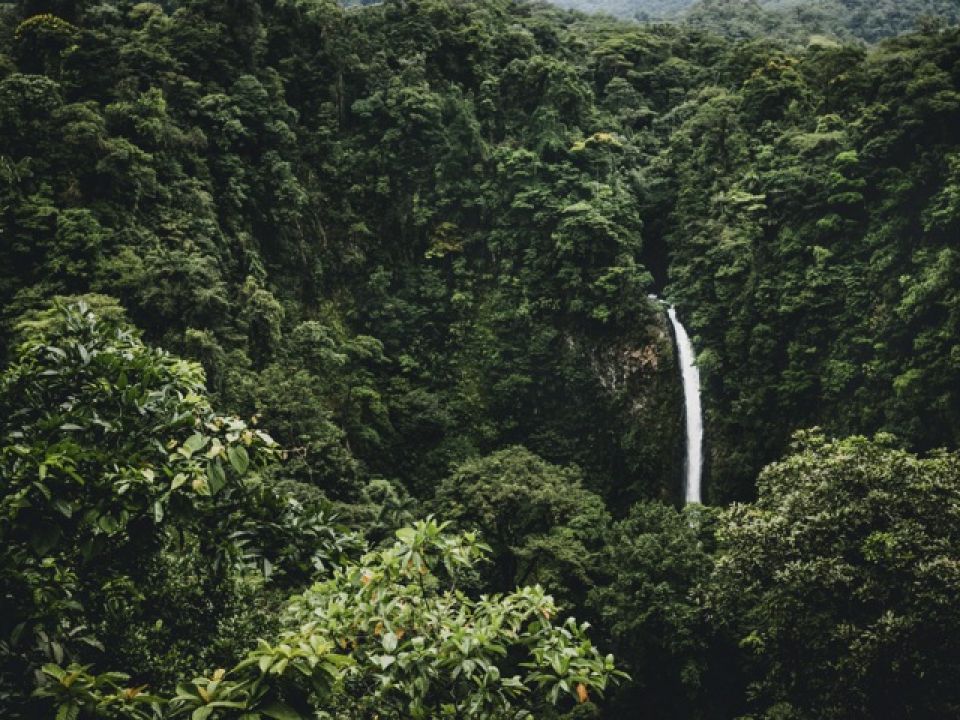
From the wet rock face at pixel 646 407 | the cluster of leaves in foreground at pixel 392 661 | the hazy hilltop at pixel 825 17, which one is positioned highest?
the hazy hilltop at pixel 825 17

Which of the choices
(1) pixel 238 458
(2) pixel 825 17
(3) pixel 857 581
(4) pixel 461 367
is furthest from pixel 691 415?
(2) pixel 825 17

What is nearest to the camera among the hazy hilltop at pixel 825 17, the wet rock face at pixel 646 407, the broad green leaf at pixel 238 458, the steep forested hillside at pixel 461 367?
the broad green leaf at pixel 238 458

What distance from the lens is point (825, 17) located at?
52.7m

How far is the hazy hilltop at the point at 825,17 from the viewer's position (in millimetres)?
48938

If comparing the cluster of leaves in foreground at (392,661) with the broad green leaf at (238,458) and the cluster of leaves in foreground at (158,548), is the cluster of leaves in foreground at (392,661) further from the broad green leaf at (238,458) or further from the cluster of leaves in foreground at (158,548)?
the broad green leaf at (238,458)

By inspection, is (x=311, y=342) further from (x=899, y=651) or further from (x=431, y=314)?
(x=899, y=651)

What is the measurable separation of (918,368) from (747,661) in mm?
7606

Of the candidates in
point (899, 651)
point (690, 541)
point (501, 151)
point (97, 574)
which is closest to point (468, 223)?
point (501, 151)

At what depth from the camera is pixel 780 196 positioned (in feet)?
67.2

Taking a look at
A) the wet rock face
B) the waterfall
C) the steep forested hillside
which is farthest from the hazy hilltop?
the wet rock face

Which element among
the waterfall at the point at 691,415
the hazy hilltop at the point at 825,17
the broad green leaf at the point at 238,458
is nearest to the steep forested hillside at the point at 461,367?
the broad green leaf at the point at 238,458

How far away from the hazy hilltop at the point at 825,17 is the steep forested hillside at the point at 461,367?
21.9 meters

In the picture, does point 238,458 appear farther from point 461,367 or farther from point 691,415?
point 691,415

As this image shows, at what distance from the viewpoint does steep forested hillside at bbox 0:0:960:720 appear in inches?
131
